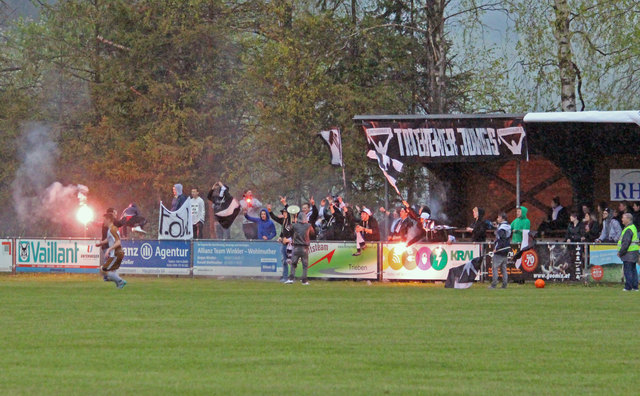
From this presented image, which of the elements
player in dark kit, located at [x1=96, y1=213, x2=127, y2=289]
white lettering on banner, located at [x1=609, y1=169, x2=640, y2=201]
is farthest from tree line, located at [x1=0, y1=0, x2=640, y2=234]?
player in dark kit, located at [x1=96, y1=213, x2=127, y2=289]

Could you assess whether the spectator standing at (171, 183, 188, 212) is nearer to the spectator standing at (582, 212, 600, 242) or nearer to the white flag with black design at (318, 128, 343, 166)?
the white flag with black design at (318, 128, 343, 166)

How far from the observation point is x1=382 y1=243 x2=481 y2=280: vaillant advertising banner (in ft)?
104

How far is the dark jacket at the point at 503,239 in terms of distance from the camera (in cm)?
2973

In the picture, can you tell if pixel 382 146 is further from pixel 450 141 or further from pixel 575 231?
pixel 575 231

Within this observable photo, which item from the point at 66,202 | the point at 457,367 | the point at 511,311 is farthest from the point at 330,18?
the point at 457,367

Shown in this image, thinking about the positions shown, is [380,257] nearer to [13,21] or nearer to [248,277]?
[248,277]

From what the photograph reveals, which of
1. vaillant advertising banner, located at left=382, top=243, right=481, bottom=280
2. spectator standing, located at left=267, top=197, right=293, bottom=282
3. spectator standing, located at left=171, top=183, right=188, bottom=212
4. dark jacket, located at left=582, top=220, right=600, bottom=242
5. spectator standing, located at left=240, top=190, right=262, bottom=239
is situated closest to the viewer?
vaillant advertising banner, located at left=382, top=243, right=481, bottom=280

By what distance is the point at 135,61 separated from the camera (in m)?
53.4

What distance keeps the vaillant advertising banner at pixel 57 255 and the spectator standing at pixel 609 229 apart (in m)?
14.7

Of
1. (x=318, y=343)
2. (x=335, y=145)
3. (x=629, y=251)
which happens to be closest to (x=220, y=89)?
(x=335, y=145)

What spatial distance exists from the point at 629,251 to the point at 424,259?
5.84 meters

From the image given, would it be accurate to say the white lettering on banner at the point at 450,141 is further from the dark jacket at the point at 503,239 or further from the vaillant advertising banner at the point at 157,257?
the vaillant advertising banner at the point at 157,257

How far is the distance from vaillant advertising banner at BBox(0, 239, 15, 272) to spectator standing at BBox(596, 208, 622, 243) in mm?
17823

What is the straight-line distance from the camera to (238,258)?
112ft
